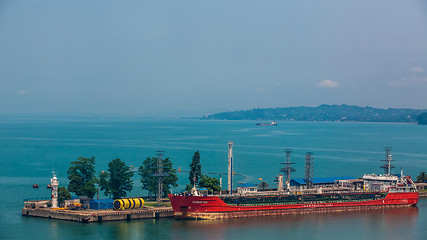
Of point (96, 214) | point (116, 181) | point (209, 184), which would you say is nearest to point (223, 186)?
point (209, 184)

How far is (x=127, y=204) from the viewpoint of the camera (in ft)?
125

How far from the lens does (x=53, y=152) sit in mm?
86375

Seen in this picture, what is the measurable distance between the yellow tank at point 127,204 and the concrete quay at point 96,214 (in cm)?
52

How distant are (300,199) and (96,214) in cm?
1529

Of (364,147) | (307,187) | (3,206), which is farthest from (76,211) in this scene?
(364,147)

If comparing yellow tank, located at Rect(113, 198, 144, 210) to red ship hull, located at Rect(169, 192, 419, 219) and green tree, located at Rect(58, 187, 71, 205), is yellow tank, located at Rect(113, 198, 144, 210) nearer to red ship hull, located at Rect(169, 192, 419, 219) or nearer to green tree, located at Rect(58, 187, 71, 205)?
red ship hull, located at Rect(169, 192, 419, 219)

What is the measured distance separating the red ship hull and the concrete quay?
1308 millimetres

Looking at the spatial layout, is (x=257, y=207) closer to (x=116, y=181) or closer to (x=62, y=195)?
(x=116, y=181)

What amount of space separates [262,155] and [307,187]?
36161 mm

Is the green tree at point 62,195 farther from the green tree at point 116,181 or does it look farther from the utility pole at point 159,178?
the utility pole at point 159,178

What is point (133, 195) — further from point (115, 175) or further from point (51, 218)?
point (51, 218)

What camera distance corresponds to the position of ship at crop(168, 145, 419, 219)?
37.7 meters

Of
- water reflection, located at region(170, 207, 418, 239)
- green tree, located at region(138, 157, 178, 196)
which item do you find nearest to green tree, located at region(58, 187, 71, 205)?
green tree, located at region(138, 157, 178, 196)

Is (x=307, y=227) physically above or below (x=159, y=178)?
below
